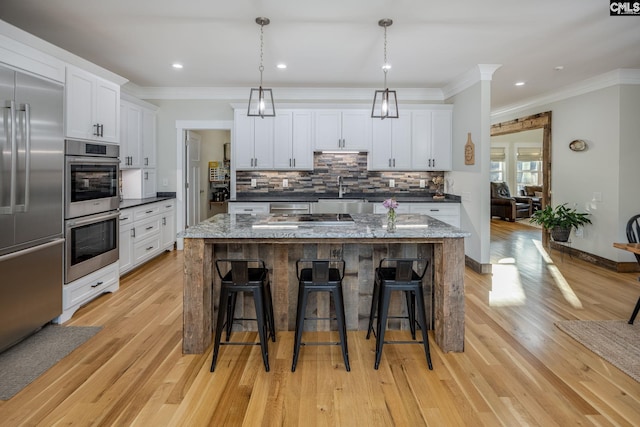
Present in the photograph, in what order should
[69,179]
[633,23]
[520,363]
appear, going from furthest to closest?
[633,23], [69,179], [520,363]

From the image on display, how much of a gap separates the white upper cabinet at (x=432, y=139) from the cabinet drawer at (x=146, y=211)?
3.84 metres

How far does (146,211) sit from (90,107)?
72.0 inches

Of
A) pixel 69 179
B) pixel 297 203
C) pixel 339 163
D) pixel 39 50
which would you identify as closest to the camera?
pixel 39 50

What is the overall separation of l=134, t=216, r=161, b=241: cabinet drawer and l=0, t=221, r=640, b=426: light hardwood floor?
158 cm

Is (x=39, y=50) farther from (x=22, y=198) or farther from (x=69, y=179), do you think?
(x=22, y=198)

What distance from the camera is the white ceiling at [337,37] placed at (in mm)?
3207

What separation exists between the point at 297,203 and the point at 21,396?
3.95 metres

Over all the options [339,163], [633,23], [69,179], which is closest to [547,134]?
[633,23]

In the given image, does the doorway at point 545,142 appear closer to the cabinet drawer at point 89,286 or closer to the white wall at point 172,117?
the white wall at point 172,117

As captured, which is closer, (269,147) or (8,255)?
(8,255)

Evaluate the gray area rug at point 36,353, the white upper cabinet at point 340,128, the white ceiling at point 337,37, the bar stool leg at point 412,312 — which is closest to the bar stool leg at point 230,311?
the gray area rug at point 36,353

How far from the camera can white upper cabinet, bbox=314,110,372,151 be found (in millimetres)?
5875

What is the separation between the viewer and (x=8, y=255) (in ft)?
8.67

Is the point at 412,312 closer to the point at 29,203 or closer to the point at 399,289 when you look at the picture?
the point at 399,289
